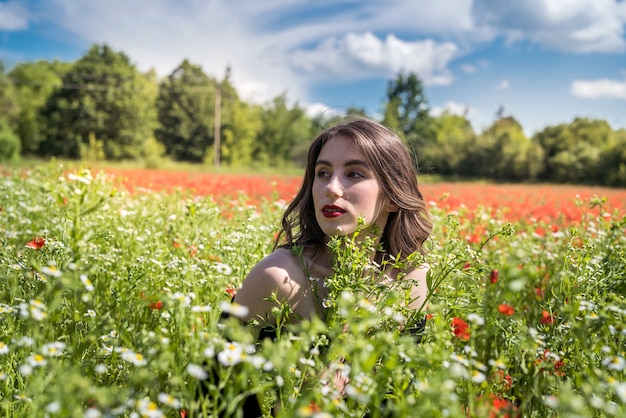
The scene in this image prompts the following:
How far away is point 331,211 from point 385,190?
1.14ft

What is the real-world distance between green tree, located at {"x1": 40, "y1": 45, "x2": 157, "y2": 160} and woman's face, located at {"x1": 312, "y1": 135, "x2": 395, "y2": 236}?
40.0m

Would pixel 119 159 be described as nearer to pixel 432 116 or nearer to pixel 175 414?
pixel 432 116

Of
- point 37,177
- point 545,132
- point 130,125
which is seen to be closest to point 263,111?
point 130,125

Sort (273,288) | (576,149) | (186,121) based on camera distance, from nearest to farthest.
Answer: (273,288) → (576,149) → (186,121)

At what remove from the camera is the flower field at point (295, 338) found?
4.10ft

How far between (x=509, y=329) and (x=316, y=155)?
3.97ft

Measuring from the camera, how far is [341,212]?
2.30 metres

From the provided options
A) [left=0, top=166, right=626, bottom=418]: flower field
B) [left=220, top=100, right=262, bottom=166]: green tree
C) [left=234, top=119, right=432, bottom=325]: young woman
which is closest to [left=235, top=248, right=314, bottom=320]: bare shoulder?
[left=234, top=119, right=432, bottom=325]: young woman

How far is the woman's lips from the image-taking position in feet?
7.53

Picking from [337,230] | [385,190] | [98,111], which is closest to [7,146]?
[98,111]

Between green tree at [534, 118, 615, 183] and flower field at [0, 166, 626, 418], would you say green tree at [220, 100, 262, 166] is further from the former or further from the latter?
flower field at [0, 166, 626, 418]

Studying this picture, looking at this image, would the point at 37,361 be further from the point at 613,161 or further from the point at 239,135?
the point at 239,135

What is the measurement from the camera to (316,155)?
106 inches

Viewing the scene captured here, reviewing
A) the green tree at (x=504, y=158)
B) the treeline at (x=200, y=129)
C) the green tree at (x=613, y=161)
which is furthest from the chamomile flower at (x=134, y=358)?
the green tree at (x=504, y=158)
